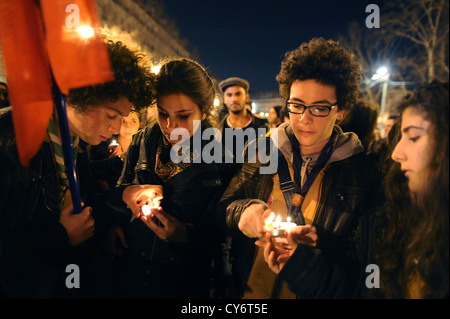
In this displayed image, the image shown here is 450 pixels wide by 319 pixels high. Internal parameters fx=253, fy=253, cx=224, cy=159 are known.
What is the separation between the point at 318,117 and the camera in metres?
1.77

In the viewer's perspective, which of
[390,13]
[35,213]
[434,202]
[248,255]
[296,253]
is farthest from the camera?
[390,13]

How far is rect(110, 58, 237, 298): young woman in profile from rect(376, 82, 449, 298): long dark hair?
122 centimetres

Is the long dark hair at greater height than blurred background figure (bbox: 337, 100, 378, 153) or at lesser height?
lesser

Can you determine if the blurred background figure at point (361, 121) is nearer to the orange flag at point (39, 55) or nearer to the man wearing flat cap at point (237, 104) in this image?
the orange flag at point (39, 55)

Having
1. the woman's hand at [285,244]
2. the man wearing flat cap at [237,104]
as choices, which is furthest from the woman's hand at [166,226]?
the man wearing flat cap at [237,104]

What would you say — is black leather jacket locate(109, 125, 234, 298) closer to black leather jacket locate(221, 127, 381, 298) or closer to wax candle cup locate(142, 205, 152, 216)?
wax candle cup locate(142, 205, 152, 216)

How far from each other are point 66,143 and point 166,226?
3.06ft

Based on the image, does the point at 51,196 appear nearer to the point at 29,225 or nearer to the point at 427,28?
the point at 29,225

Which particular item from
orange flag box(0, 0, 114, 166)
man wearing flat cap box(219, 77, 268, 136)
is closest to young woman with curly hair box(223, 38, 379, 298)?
orange flag box(0, 0, 114, 166)

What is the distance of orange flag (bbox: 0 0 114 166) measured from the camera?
1499 mm

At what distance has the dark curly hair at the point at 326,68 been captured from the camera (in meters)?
1.81

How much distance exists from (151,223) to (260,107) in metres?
57.9

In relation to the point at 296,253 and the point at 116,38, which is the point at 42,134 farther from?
the point at 296,253
